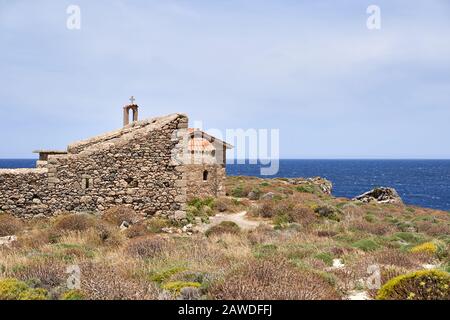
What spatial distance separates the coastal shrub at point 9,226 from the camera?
554 inches

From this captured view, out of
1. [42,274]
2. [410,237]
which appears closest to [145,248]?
[42,274]

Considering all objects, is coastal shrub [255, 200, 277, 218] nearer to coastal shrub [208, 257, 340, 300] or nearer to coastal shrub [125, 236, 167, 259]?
coastal shrub [125, 236, 167, 259]

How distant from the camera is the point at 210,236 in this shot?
14.3 meters

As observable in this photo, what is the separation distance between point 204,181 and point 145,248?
17.5m

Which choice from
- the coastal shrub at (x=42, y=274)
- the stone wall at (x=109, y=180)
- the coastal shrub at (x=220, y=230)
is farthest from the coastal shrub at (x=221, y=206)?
the coastal shrub at (x=42, y=274)

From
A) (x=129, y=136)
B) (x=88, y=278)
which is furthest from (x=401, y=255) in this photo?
(x=129, y=136)

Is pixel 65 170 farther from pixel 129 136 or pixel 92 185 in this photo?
pixel 129 136

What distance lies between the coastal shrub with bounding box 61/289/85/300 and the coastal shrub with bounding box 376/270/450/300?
446 centimetres

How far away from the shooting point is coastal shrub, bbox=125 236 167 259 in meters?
10.2

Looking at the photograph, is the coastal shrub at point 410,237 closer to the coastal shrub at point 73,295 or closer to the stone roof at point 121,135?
the stone roof at point 121,135

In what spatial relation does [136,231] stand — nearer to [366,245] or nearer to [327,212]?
[366,245]

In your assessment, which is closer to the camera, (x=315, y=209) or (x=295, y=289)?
(x=295, y=289)

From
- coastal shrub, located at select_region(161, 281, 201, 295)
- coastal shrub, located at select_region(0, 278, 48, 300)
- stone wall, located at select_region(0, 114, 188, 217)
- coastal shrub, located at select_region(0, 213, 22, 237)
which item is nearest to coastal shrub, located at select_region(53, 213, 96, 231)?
coastal shrub, located at select_region(0, 213, 22, 237)
